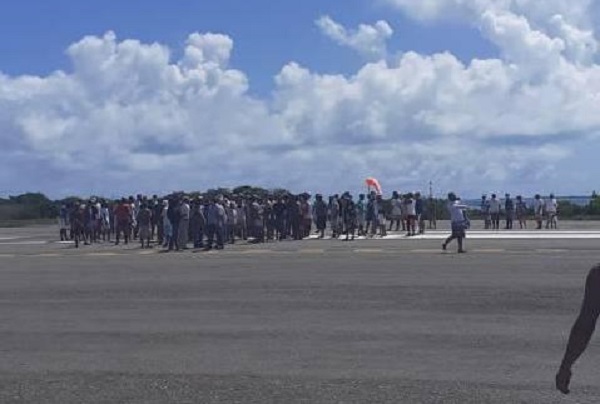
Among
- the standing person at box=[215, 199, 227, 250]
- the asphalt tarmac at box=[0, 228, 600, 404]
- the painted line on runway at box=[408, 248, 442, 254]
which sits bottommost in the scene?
the asphalt tarmac at box=[0, 228, 600, 404]

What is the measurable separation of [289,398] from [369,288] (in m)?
8.36

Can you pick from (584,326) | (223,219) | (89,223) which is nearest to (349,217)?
(223,219)

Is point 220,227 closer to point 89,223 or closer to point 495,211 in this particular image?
point 89,223

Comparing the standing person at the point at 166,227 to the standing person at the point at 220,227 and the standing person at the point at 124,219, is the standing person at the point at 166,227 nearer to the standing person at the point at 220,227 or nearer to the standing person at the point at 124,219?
the standing person at the point at 220,227

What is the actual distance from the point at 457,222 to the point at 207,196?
11.1m

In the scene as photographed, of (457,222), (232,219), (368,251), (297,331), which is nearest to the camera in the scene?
(297,331)

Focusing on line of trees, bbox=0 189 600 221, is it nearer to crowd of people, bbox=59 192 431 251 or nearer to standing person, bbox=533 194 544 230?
crowd of people, bbox=59 192 431 251

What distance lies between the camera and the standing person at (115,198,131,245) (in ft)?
116

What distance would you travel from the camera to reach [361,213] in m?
36.8

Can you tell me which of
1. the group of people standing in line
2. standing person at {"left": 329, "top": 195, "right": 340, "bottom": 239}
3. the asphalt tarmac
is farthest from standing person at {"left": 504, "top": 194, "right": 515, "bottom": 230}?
the asphalt tarmac

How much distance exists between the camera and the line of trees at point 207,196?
4163 cm

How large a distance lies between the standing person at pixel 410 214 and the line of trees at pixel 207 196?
437cm

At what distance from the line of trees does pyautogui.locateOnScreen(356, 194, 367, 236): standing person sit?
3081 mm

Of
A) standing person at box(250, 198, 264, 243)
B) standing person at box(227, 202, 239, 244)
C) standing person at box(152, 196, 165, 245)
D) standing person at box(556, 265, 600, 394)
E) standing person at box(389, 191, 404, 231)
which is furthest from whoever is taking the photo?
standing person at box(389, 191, 404, 231)
